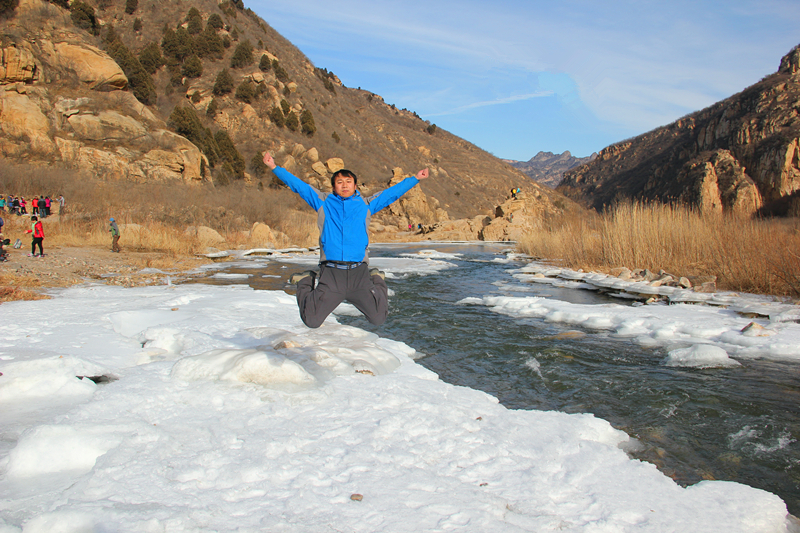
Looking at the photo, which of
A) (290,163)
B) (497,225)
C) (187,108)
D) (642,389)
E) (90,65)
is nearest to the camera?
(642,389)

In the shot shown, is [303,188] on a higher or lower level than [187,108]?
lower

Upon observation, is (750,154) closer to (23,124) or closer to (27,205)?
(27,205)

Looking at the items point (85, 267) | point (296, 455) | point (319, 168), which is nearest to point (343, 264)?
point (296, 455)

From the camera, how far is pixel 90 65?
2880cm

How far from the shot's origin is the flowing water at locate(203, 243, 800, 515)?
10.5ft

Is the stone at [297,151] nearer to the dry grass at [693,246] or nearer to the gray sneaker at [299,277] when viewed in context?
the dry grass at [693,246]

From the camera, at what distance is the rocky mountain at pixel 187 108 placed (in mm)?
25578

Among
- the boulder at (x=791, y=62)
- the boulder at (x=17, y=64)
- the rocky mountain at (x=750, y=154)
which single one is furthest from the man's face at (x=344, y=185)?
the boulder at (x=791, y=62)

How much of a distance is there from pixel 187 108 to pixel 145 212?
1670 centimetres

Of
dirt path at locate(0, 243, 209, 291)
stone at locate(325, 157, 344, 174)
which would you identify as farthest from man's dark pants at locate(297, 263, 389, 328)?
stone at locate(325, 157, 344, 174)

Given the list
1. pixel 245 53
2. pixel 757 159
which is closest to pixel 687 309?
pixel 757 159

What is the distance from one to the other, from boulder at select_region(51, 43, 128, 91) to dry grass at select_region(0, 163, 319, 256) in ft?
30.8

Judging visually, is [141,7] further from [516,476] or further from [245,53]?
[516,476]

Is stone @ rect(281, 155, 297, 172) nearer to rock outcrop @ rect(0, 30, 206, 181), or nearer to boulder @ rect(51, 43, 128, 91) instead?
rock outcrop @ rect(0, 30, 206, 181)
